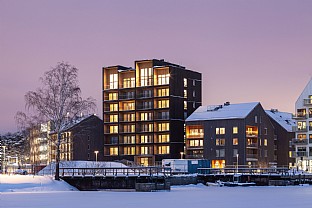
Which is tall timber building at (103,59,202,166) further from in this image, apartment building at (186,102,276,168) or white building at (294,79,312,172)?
white building at (294,79,312,172)

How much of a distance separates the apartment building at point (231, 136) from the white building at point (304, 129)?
580 centimetres

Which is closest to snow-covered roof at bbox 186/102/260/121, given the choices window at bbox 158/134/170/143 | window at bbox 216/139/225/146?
window at bbox 216/139/225/146

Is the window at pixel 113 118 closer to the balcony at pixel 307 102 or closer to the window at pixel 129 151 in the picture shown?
the window at pixel 129 151

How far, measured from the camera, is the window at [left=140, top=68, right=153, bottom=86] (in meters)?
137

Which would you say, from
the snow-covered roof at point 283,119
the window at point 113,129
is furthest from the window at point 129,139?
the snow-covered roof at point 283,119

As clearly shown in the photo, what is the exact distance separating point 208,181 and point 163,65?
4762cm

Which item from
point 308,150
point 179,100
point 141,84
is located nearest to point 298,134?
point 308,150

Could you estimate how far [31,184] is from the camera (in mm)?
71688

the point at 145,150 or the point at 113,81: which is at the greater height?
the point at 113,81

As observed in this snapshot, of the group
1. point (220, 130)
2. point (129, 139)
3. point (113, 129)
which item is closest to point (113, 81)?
point (113, 129)

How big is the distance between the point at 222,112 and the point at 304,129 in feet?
54.9

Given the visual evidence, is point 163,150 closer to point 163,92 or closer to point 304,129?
point 163,92

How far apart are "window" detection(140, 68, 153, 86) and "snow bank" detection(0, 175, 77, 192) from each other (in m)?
62.6

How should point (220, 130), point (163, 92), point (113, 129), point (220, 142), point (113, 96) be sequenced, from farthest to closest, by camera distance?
1. point (113, 129)
2. point (113, 96)
3. point (163, 92)
4. point (220, 130)
5. point (220, 142)
